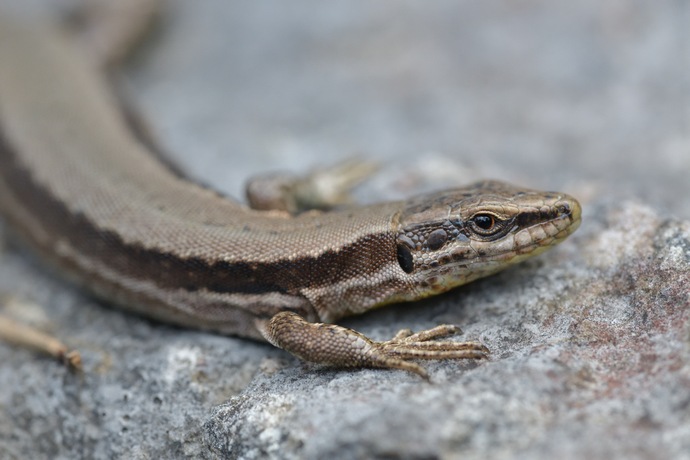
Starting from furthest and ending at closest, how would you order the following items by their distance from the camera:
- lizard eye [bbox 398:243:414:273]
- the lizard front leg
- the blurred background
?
the blurred background
lizard eye [bbox 398:243:414:273]
the lizard front leg

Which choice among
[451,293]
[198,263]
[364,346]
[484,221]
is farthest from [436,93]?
[364,346]

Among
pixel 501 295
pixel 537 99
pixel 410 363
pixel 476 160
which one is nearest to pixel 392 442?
pixel 410 363

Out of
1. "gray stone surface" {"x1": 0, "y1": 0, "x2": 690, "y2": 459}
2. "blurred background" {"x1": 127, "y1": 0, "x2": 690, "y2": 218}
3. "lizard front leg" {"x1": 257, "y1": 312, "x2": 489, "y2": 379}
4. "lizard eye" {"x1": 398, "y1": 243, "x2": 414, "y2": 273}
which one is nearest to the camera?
"gray stone surface" {"x1": 0, "y1": 0, "x2": 690, "y2": 459}

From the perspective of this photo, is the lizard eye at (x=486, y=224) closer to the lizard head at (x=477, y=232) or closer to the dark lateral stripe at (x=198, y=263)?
the lizard head at (x=477, y=232)

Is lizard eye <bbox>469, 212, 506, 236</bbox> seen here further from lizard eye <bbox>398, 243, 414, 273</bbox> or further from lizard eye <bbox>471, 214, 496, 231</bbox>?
lizard eye <bbox>398, 243, 414, 273</bbox>

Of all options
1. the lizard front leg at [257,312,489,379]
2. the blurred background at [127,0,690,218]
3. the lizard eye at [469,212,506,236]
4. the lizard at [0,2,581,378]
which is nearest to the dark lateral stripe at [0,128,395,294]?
the lizard at [0,2,581,378]

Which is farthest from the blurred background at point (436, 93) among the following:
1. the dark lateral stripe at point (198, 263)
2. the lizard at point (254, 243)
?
the dark lateral stripe at point (198, 263)
